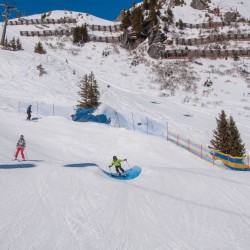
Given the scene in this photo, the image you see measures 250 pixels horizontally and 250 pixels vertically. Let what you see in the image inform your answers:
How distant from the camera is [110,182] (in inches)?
542

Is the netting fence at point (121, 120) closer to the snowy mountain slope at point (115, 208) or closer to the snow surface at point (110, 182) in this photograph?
the snow surface at point (110, 182)

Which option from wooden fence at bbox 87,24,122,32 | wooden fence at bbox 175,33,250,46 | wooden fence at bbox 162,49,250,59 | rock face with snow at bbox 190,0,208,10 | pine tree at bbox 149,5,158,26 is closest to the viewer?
wooden fence at bbox 162,49,250,59

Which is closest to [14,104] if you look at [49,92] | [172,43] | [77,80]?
[49,92]

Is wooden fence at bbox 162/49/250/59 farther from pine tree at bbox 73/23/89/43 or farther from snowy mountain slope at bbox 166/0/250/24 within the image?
pine tree at bbox 73/23/89/43

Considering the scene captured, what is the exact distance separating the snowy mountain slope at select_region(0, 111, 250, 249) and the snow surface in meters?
0.03

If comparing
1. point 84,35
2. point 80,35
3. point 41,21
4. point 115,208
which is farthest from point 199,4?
point 115,208

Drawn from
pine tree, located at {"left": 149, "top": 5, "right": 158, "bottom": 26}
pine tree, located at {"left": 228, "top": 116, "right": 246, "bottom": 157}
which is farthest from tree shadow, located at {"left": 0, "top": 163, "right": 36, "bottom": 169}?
pine tree, located at {"left": 149, "top": 5, "right": 158, "bottom": 26}

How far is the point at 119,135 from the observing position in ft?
85.2

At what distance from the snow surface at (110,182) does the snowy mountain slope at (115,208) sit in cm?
3

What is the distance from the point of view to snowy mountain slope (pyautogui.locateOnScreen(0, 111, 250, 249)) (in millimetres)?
8570

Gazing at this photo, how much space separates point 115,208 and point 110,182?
2923mm

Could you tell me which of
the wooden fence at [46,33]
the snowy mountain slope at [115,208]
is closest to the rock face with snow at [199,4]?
the wooden fence at [46,33]

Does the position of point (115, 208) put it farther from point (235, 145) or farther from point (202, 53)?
point (202, 53)

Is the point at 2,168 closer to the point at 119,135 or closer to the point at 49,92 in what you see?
the point at 119,135
